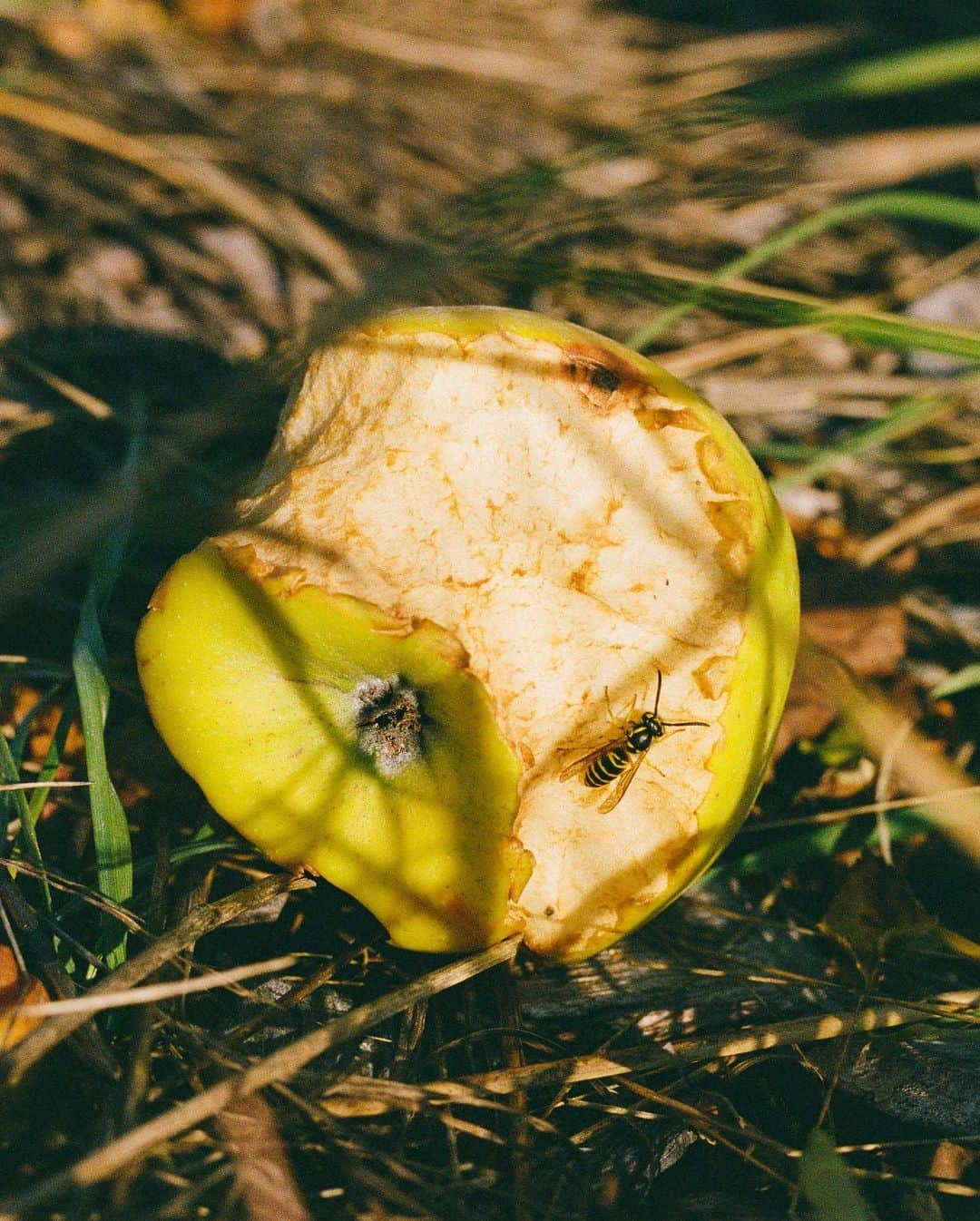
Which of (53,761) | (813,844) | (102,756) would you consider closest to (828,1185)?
(813,844)

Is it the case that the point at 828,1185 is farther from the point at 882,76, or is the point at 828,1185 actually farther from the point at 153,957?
the point at 882,76

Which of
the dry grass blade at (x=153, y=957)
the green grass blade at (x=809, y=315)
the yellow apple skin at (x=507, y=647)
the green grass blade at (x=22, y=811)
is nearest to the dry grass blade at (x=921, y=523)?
the green grass blade at (x=809, y=315)

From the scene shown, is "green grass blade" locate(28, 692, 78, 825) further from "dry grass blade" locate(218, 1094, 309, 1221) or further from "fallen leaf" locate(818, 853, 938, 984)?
"fallen leaf" locate(818, 853, 938, 984)

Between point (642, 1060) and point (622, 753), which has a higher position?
point (622, 753)

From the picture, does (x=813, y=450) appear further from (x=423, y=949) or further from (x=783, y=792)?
(x=423, y=949)

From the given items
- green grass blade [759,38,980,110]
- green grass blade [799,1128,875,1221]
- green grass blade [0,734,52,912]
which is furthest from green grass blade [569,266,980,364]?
green grass blade [0,734,52,912]

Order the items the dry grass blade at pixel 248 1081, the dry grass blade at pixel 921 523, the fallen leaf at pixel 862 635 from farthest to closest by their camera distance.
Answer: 1. the dry grass blade at pixel 921 523
2. the fallen leaf at pixel 862 635
3. the dry grass blade at pixel 248 1081

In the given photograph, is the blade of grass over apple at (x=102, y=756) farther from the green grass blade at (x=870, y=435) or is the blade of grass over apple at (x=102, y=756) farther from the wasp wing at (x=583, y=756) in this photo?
the green grass blade at (x=870, y=435)
